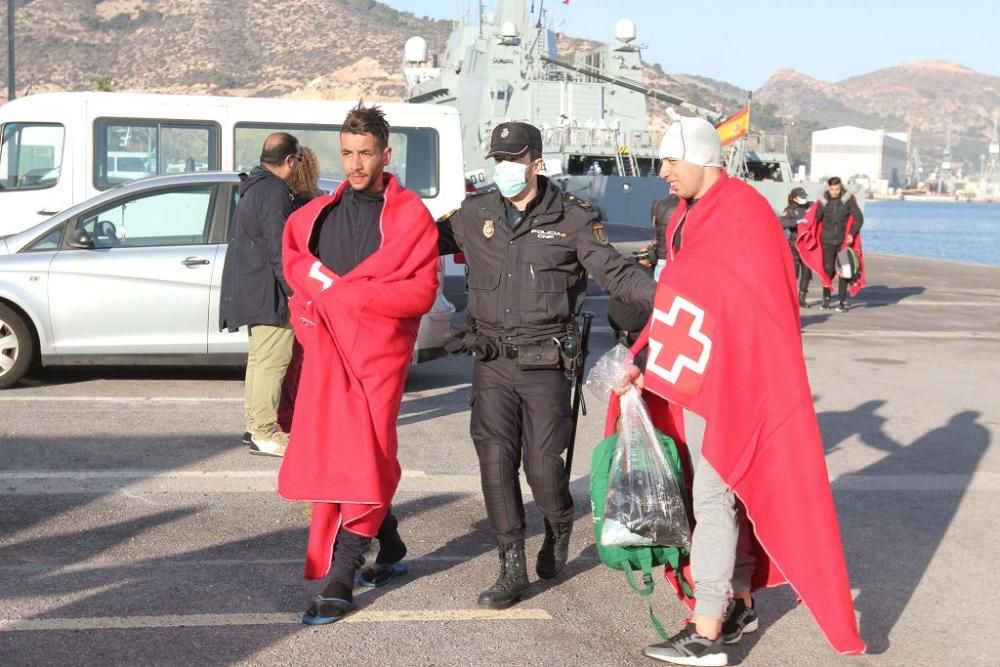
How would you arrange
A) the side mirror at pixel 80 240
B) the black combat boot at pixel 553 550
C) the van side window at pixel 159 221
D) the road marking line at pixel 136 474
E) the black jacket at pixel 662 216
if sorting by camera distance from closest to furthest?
the black combat boot at pixel 553 550
the road marking line at pixel 136 474
the side mirror at pixel 80 240
the van side window at pixel 159 221
the black jacket at pixel 662 216

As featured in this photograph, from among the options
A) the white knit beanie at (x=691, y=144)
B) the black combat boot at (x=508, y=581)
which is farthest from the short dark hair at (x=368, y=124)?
the black combat boot at (x=508, y=581)

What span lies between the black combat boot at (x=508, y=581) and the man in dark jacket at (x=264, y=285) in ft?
8.79

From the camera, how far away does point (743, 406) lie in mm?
4375

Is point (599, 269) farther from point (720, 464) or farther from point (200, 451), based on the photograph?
point (200, 451)

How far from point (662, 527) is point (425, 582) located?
47.7 inches

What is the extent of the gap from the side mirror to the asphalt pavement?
1.06m

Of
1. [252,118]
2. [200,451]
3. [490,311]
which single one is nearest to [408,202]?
[490,311]

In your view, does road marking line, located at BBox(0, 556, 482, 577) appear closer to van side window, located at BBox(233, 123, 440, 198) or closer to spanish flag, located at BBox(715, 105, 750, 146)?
van side window, located at BBox(233, 123, 440, 198)

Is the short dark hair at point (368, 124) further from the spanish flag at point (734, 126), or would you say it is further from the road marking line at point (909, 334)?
the spanish flag at point (734, 126)

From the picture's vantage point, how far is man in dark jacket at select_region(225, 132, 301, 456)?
23.8ft

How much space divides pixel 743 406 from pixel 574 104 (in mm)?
53272

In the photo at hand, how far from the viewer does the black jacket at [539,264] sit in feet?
16.2

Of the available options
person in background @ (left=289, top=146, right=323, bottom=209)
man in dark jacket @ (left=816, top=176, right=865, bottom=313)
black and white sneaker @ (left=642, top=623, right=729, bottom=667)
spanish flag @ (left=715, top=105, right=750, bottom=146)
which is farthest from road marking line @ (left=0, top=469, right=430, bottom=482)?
spanish flag @ (left=715, top=105, right=750, bottom=146)

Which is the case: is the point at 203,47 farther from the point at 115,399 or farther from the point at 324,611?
the point at 324,611
